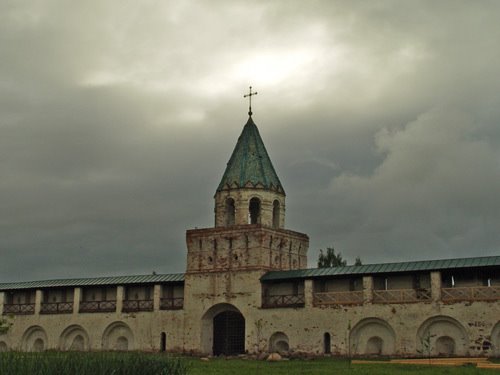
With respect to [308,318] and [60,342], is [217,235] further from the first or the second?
[60,342]

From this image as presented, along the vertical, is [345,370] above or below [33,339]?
below

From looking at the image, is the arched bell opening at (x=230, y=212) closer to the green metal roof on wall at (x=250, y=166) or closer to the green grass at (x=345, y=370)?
the green metal roof on wall at (x=250, y=166)

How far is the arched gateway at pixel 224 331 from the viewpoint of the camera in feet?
141

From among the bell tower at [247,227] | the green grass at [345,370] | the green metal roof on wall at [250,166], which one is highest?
the green metal roof on wall at [250,166]

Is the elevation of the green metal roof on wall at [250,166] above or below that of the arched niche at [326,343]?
above

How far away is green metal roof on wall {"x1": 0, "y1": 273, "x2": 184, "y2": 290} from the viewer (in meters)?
45.5

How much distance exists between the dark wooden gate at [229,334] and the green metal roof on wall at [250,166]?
24.7ft

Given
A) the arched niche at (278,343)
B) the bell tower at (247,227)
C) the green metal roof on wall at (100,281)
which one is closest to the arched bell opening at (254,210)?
the bell tower at (247,227)

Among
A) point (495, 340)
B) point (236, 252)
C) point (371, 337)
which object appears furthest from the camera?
point (236, 252)

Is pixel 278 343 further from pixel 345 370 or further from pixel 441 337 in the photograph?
pixel 345 370

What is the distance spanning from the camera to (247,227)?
139 feet

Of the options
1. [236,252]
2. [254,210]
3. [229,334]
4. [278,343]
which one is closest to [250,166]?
[254,210]

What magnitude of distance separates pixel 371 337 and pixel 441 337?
146 inches

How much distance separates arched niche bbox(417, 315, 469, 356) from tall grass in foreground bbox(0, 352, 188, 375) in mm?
21194
